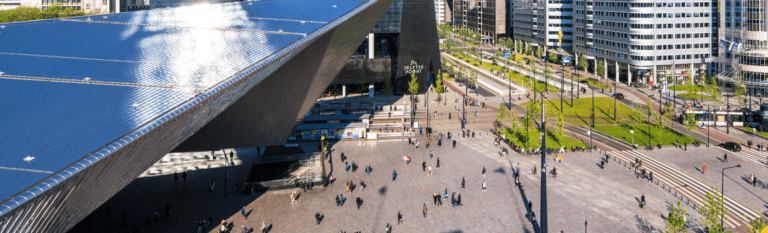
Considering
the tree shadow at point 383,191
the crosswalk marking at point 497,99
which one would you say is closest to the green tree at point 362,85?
the crosswalk marking at point 497,99

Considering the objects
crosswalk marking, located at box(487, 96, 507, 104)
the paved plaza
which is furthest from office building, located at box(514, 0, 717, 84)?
the paved plaza

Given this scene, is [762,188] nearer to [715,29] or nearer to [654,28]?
[654,28]

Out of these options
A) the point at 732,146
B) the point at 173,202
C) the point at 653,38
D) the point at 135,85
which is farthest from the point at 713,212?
the point at 653,38

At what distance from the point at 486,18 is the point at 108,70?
480ft

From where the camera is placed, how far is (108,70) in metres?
25.1

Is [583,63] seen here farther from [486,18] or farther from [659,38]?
[486,18]

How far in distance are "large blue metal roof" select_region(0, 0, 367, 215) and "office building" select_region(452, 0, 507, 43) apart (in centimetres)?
12041

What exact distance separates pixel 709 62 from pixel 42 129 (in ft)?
317

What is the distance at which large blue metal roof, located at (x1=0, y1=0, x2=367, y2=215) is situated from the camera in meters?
17.2

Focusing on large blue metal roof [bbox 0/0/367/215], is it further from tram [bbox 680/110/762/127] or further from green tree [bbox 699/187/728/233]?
tram [bbox 680/110/762/127]

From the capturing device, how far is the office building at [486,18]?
507 ft

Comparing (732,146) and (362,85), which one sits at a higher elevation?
(362,85)

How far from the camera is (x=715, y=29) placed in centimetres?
9225

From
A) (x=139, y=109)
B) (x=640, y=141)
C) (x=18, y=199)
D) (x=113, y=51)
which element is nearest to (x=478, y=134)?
(x=640, y=141)
